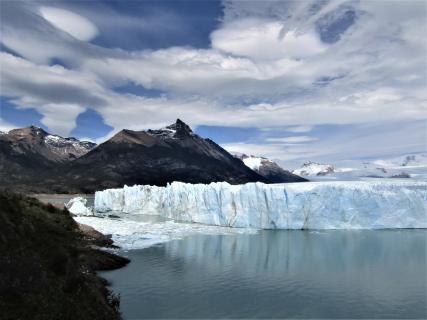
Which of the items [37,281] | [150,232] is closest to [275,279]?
[37,281]

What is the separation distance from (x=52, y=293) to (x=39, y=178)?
7770 inches

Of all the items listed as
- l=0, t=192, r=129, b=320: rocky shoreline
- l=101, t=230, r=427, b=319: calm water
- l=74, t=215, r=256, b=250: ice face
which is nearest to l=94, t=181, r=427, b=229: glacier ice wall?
l=74, t=215, r=256, b=250: ice face

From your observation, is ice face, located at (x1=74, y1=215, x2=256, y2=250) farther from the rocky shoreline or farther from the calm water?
the rocky shoreline

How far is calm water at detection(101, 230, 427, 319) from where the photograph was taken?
1886cm

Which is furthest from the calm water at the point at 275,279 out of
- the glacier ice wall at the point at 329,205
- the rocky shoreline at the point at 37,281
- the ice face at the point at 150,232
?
the glacier ice wall at the point at 329,205

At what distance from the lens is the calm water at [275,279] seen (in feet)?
61.9

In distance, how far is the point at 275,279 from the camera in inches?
969

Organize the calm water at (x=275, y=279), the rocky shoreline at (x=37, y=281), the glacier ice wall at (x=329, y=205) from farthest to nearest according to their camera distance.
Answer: the glacier ice wall at (x=329, y=205), the calm water at (x=275, y=279), the rocky shoreline at (x=37, y=281)

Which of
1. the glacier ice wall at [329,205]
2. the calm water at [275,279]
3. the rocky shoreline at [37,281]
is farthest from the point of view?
the glacier ice wall at [329,205]

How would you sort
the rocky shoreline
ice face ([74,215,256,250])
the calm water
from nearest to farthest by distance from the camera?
the rocky shoreline
the calm water
ice face ([74,215,256,250])

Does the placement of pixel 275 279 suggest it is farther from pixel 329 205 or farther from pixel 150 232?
pixel 329 205

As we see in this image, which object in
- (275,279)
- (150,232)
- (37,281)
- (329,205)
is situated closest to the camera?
(37,281)

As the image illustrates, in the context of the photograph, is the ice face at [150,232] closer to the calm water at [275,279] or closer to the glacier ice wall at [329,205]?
the calm water at [275,279]

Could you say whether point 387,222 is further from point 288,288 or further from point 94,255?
point 94,255
